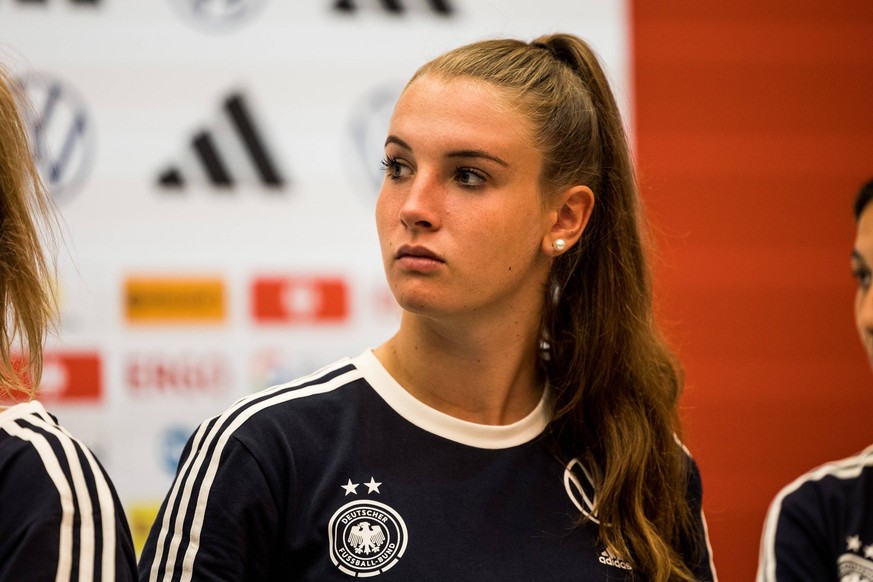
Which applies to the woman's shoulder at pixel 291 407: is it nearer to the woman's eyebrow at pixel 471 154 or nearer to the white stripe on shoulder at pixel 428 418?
the white stripe on shoulder at pixel 428 418

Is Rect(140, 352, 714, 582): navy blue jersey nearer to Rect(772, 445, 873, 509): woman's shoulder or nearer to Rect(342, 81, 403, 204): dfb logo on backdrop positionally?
Rect(772, 445, 873, 509): woman's shoulder

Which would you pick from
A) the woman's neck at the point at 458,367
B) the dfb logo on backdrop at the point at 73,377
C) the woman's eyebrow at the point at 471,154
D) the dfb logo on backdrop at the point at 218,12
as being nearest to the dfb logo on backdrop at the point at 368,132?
the dfb logo on backdrop at the point at 218,12

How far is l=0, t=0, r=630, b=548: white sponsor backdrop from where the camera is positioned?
120 inches

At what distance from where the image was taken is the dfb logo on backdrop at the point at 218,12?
3.13 meters

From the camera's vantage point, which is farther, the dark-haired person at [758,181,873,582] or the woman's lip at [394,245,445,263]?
the dark-haired person at [758,181,873,582]

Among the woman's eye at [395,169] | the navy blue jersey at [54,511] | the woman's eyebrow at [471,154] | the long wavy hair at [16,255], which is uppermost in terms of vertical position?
the woman's eyebrow at [471,154]

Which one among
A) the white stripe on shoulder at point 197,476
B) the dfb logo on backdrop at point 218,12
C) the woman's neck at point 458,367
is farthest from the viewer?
the dfb logo on backdrop at point 218,12

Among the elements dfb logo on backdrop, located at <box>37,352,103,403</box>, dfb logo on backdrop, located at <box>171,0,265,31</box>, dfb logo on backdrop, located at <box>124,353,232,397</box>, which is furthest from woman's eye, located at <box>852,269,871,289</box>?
dfb logo on backdrop, located at <box>37,352,103,403</box>

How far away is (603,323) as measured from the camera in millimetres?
2031

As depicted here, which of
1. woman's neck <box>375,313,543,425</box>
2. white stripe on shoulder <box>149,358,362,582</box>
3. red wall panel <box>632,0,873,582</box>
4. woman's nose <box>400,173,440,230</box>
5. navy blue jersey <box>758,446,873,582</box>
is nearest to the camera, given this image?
white stripe on shoulder <box>149,358,362,582</box>

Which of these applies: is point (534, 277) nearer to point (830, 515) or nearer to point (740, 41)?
point (830, 515)

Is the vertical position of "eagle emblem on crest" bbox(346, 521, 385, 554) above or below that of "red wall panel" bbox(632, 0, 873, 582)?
below

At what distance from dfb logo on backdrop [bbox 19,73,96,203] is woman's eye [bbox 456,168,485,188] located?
1659 mm

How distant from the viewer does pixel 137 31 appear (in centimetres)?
310
